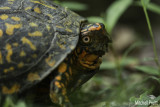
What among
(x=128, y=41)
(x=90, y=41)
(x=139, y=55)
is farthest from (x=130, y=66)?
(x=90, y=41)

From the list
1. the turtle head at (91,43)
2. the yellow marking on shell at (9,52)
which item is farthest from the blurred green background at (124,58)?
the turtle head at (91,43)

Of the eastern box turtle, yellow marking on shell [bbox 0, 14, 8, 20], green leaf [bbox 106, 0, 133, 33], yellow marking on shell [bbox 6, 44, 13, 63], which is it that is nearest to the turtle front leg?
the eastern box turtle

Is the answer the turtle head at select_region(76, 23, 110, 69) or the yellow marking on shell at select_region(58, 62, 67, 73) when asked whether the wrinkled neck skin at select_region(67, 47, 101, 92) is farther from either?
the yellow marking on shell at select_region(58, 62, 67, 73)

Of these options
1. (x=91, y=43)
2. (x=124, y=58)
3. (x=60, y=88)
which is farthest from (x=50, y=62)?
(x=124, y=58)

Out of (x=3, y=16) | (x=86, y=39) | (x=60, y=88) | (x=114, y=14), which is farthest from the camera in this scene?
(x=114, y=14)

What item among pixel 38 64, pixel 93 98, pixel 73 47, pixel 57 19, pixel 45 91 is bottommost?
pixel 93 98

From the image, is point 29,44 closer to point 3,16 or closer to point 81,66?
point 3,16

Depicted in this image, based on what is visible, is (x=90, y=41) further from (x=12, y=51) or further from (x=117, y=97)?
(x=117, y=97)
